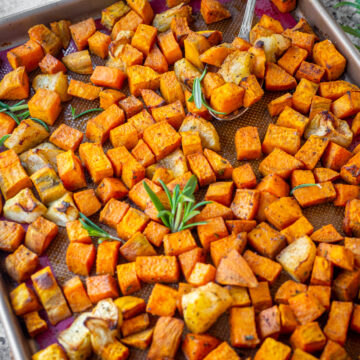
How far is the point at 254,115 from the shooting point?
8.38 feet

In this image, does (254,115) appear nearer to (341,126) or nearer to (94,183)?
(341,126)

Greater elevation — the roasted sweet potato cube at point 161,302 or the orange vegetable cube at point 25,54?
the orange vegetable cube at point 25,54

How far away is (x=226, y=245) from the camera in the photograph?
2072mm

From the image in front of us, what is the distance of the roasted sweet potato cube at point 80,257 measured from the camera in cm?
209

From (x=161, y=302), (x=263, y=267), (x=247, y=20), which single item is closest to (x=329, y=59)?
(x=247, y=20)

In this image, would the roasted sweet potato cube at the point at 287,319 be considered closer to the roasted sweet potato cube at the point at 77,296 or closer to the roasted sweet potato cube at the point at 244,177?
the roasted sweet potato cube at the point at 244,177

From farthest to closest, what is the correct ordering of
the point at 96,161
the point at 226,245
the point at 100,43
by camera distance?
the point at 100,43 < the point at 96,161 < the point at 226,245

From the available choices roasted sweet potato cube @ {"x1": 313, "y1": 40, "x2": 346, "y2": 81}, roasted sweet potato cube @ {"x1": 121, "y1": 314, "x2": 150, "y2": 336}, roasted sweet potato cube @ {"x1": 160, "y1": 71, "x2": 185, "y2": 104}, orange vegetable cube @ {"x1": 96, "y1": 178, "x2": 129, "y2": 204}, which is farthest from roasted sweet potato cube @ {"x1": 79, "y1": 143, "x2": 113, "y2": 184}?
roasted sweet potato cube @ {"x1": 313, "y1": 40, "x2": 346, "y2": 81}

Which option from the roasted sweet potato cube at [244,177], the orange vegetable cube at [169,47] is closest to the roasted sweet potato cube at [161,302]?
the roasted sweet potato cube at [244,177]

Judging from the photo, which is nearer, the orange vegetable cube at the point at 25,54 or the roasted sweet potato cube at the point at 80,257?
the roasted sweet potato cube at the point at 80,257

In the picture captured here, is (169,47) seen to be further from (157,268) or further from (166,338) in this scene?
(166,338)

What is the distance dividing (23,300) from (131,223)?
0.56 meters

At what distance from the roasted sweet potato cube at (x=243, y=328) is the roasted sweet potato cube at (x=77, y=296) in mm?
614

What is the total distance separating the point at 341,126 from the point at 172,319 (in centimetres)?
131
